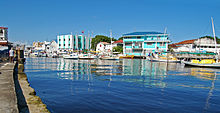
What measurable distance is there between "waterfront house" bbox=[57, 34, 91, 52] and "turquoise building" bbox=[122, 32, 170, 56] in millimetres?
22446

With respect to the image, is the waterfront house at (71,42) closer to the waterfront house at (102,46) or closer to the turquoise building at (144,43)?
the waterfront house at (102,46)

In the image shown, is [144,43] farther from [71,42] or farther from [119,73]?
[119,73]

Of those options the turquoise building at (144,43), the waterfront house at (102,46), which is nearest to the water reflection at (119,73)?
the turquoise building at (144,43)

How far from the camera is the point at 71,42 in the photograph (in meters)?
92.6

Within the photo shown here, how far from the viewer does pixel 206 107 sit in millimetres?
8336

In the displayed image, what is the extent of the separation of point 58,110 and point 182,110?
5.06 metres

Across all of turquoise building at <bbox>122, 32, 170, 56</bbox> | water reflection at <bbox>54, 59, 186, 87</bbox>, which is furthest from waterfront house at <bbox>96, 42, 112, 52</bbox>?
water reflection at <bbox>54, 59, 186, 87</bbox>

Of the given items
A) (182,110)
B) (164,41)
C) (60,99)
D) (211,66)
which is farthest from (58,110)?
(164,41)

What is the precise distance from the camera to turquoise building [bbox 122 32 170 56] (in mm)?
72375

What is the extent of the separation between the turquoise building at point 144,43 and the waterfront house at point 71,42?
22446 millimetres

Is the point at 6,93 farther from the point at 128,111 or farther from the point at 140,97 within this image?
the point at 140,97

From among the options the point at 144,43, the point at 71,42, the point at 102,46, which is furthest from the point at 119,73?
the point at 71,42

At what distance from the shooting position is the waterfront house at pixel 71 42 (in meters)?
93.1

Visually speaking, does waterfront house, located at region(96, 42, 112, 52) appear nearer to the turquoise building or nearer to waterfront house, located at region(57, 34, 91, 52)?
waterfront house, located at region(57, 34, 91, 52)
